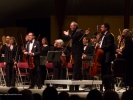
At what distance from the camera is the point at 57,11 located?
1741 cm

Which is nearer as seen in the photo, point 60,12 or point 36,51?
point 36,51

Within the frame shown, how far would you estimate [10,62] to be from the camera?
39.6 ft

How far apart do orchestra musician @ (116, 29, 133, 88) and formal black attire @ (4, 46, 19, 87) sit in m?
3.87

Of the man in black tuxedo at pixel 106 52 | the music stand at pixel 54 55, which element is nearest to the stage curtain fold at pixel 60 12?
the music stand at pixel 54 55

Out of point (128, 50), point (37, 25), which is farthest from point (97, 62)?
point (37, 25)

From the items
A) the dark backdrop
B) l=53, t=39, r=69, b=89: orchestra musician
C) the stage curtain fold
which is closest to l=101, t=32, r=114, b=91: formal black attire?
l=53, t=39, r=69, b=89: orchestra musician

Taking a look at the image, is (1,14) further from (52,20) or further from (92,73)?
(92,73)

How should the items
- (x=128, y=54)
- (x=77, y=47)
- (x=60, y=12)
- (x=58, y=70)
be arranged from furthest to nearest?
(x=60, y=12)
(x=58, y=70)
(x=77, y=47)
(x=128, y=54)

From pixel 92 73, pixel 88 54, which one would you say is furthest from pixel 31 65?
pixel 92 73

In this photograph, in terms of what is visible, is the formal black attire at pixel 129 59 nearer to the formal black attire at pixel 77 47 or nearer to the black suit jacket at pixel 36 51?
the formal black attire at pixel 77 47

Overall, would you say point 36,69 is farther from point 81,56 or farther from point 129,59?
point 129,59

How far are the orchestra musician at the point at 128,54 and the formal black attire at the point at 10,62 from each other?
3.87 meters

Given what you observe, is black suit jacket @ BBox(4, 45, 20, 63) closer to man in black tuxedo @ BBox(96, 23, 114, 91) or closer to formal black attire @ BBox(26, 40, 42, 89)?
formal black attire @ BBox(26, 40, 42, 89)

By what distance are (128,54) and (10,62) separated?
13.5 feet
